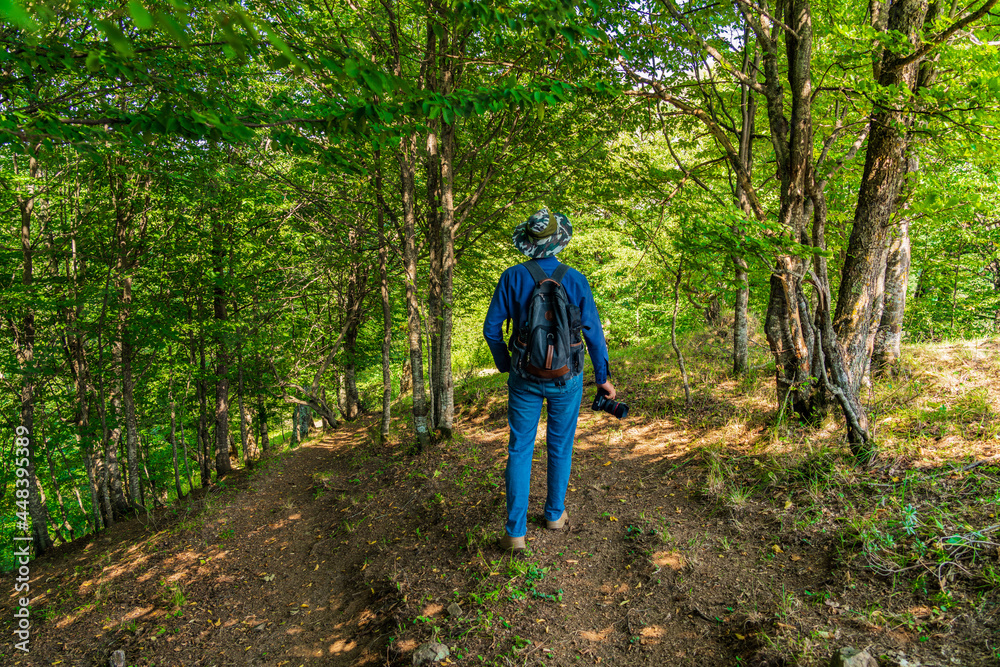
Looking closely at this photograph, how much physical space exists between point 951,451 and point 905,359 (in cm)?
285

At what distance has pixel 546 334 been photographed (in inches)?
128

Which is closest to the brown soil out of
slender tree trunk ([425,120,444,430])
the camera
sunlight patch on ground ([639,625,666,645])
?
sunlight patch on ground ([639,625,666,645])

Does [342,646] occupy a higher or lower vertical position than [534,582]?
lower

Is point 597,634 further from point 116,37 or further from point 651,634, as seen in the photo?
point 116,37

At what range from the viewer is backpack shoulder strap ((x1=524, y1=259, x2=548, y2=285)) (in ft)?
11.0

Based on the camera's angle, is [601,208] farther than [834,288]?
No

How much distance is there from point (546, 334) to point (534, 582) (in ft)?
6.15

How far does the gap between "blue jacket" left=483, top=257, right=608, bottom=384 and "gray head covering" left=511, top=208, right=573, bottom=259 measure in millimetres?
85

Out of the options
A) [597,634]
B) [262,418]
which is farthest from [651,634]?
[262,418]

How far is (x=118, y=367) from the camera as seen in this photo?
9.85 m

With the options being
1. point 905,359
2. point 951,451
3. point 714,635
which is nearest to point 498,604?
point 714,635

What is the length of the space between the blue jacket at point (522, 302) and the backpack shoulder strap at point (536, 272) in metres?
0.03

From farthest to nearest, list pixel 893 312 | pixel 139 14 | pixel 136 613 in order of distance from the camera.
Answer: pixel 893 312 → pixel 136 613 → pixel 139 14

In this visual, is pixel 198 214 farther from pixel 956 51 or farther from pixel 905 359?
pixel 905 359
